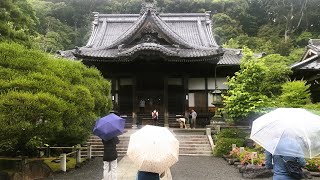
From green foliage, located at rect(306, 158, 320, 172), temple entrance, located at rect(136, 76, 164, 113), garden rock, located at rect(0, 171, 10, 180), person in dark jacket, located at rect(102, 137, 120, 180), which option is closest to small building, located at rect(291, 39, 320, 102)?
green foliage, located at rect(306, 158, 320, 172)

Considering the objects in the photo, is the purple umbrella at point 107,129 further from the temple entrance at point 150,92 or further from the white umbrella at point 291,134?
the temple entrance at point 150,92

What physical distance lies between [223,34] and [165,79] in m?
41.2

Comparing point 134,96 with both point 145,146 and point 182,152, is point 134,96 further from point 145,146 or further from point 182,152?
point 145,146

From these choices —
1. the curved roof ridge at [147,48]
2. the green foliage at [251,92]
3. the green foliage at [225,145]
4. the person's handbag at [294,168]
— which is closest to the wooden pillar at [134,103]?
the curved roof ridge at [147,48]

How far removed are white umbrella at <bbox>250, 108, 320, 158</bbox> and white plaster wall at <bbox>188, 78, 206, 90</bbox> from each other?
20.5 meters

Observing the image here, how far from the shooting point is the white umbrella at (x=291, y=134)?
4.80 m

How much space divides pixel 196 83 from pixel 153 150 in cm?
2152

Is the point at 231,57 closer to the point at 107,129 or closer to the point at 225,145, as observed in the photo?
the point at 225,145

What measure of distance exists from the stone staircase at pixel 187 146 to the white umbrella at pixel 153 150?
13.0 meters

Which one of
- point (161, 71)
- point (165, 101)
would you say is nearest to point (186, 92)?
point (165, 101)

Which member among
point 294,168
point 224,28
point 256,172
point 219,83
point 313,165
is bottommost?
point 256,172

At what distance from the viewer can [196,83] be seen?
85.5 ft

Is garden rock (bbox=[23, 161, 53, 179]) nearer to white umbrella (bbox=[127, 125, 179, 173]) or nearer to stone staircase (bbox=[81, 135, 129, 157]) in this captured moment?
stone staircase (bbox=[81, 135, 129, 157])

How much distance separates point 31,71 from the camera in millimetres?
10047
